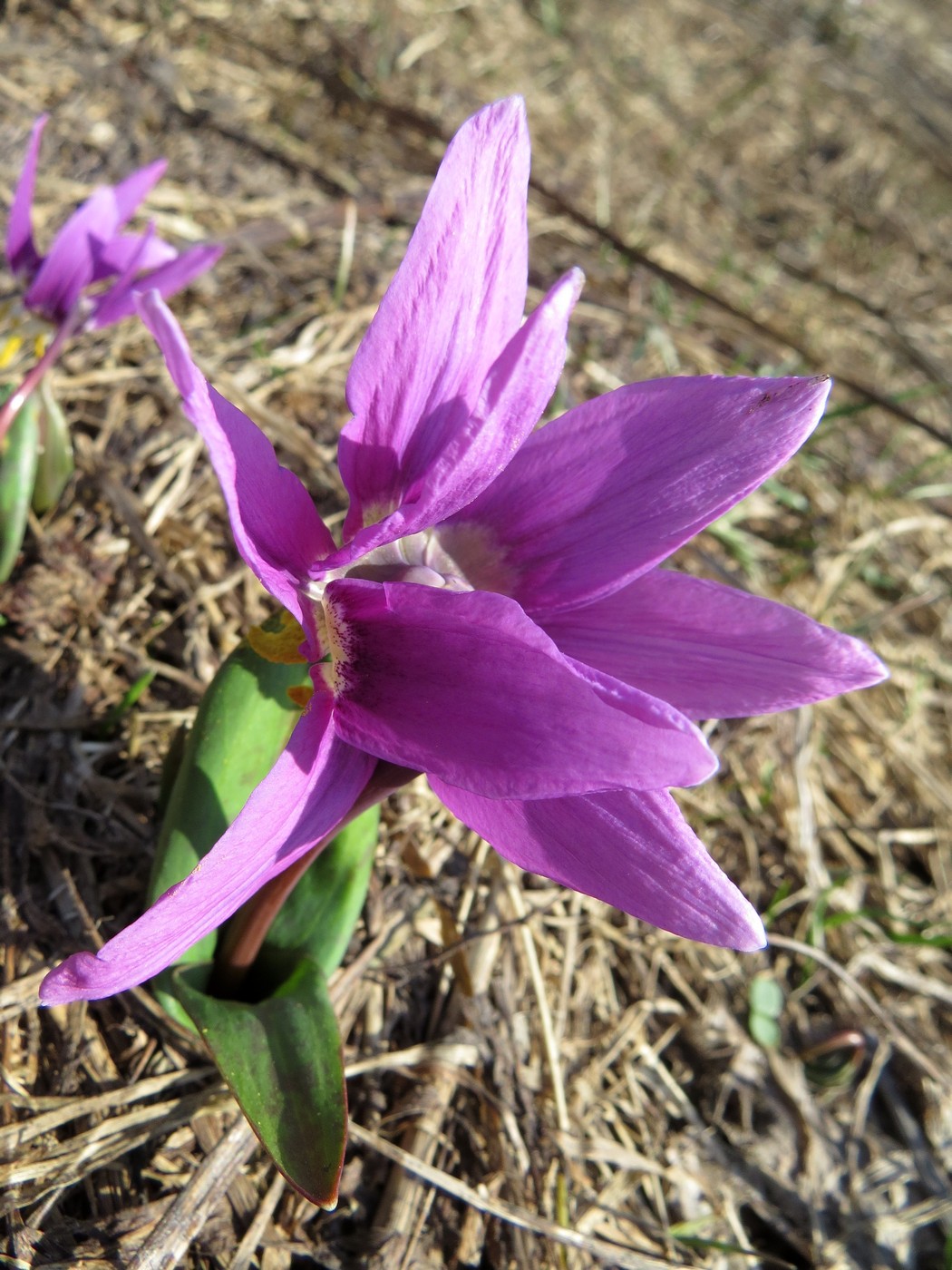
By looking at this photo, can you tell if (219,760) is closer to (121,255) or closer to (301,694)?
(301,694)

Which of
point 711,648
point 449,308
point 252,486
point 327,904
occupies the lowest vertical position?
point 327,904

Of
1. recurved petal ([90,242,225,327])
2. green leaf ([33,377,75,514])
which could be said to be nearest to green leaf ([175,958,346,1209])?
green leaf ([33,377,75,514])

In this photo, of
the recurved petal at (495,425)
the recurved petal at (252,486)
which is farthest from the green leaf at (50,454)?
the recurved petal at (495,425)

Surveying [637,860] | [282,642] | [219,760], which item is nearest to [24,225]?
[219,760]

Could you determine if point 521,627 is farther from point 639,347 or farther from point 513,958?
point 639,347

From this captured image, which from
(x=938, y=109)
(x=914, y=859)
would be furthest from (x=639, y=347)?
(x=938, y=109)

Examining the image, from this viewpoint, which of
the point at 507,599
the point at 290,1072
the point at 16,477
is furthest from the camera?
the point at 16,477

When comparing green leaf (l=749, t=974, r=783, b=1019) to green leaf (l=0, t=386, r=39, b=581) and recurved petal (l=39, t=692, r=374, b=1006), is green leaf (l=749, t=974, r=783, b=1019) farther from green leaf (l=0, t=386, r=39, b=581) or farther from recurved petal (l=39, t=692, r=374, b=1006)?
green leaf (l=0, t=386, r=39, b=581)
